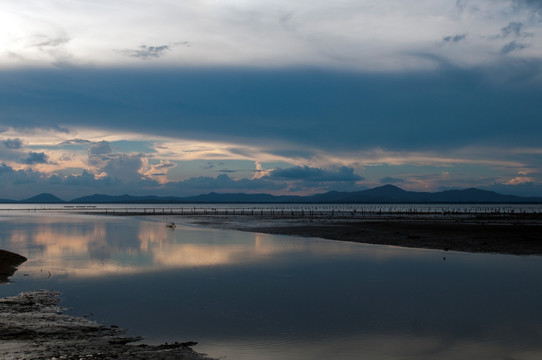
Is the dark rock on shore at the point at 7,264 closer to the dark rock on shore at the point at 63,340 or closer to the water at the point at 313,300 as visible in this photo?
the water at the point at 313,300

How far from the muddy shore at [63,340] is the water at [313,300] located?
31.1 inches

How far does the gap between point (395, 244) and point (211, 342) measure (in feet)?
101

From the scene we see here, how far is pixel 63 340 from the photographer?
12109 millimetres

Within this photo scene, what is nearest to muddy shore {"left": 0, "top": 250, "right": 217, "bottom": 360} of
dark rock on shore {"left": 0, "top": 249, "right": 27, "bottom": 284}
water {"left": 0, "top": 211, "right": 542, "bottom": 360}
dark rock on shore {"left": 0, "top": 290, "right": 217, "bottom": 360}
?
dark rock on shore {"left": 0, "top": 290, "right": 217, "bottom": 360}

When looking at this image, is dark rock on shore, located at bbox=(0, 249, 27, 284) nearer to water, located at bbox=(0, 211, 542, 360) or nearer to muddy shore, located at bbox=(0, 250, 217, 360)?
water, located at bbox=(0, 211, 542, 360)

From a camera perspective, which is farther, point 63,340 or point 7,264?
point 7,264

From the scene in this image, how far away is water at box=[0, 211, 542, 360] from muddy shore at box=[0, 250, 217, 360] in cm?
79

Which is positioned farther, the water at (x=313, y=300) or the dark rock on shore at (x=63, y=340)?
the water at (x=313, y=300)

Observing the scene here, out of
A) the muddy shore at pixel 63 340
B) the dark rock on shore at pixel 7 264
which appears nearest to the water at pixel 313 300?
the dark rock on shore at pixel 7 264

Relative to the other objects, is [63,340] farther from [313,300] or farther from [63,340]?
[313,300]

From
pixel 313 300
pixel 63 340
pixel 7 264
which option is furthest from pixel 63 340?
pixel 7 264

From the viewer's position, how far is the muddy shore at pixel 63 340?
10867mm

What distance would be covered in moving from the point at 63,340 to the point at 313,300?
9474 mm

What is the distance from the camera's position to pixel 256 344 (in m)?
12.5
